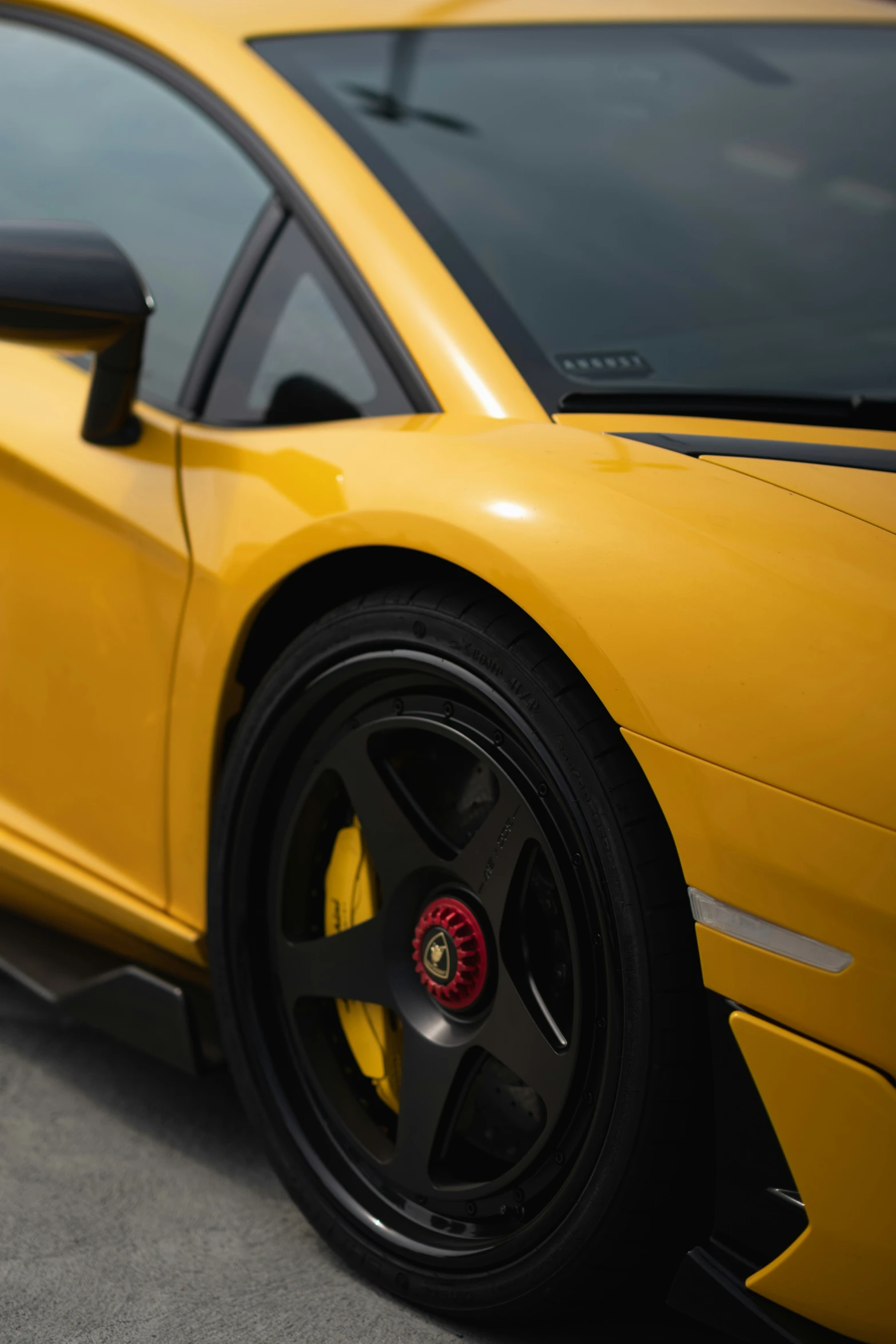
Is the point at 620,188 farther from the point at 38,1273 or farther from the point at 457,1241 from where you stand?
the point at 38,1273

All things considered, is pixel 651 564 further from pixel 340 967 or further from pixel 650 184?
pixel 650 184

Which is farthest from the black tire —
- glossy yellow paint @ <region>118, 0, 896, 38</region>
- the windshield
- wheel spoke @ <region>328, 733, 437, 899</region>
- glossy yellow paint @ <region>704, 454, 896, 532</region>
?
glossy yellow paint @ <region>118, 0, 896, 38</region>

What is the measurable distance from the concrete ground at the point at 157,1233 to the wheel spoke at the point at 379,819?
1.56 ft

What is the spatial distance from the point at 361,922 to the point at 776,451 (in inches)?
27.4

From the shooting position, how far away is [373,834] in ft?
5.03

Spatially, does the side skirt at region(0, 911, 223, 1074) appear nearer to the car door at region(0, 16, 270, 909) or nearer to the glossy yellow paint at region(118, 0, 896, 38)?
the car door at region(0, 16, 270, 909)

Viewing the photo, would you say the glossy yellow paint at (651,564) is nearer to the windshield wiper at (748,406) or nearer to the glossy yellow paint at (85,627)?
the windshield wiper at (748,406)

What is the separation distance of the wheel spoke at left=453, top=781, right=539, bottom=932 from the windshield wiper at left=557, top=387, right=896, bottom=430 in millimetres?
466

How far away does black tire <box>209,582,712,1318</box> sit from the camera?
1.24m

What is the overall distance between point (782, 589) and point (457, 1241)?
79 centimetres

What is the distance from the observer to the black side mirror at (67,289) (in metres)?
1.60

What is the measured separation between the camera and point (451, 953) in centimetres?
143

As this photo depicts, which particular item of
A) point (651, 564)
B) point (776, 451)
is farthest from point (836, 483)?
point (651, 564)

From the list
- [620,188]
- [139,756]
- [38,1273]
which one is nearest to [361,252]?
[620,188]
